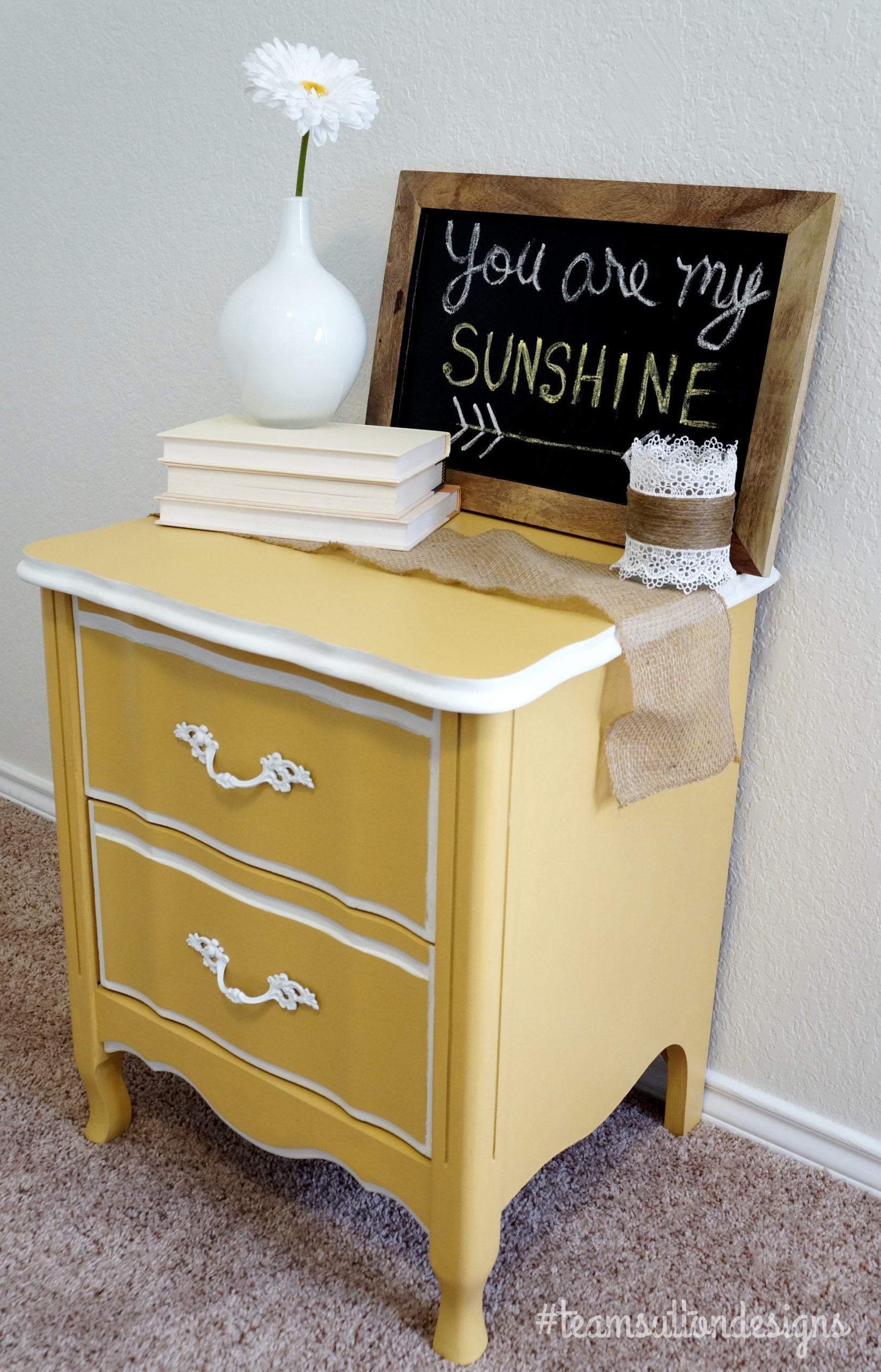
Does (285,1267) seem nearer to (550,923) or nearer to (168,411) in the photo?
(550,923)

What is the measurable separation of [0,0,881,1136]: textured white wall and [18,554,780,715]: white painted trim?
188mm

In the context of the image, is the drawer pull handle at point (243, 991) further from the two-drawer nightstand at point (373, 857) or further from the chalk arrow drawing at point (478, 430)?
the chalk arrow drawing at point (478, 430)

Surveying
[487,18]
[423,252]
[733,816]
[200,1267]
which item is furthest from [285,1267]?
[487,18]

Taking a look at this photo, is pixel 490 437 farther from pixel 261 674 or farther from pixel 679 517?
pixel 261 674

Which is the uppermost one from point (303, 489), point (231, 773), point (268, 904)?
point (303, 489)

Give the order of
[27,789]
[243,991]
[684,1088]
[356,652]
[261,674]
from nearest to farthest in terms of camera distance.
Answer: [356,652], [261,674], [243,991], [684,1088], [27,789]

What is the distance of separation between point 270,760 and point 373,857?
122 mm

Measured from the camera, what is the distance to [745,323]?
1.02m

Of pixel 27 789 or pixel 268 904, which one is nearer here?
pixel 268 904

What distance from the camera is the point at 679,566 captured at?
3.17 feet

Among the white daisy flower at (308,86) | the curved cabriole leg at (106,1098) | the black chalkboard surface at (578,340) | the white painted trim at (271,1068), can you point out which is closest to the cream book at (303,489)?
the black chalkboard surface at (578,340)

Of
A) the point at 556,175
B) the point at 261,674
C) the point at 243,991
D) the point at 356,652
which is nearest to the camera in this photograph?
the point at 356,652

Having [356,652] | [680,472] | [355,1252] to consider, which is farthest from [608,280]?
[355,1252]

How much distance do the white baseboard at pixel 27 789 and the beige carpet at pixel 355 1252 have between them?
0.71 metres
